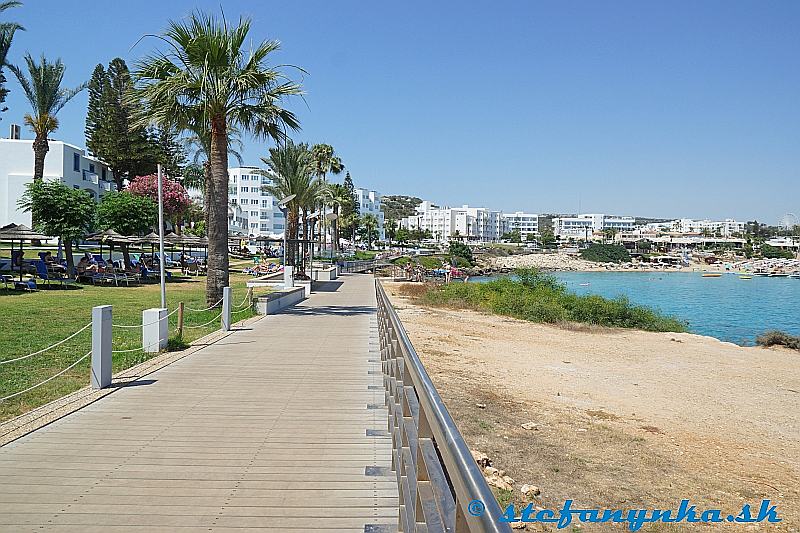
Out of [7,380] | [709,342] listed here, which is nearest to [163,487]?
[7,380]

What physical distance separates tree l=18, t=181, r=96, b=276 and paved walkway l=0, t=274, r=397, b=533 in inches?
775

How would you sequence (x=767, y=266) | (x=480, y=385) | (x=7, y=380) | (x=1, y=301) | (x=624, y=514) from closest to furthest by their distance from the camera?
(x=624, y=514)
(x=7, y=380)
(x=480, y=385)
(x=1, y=301)
(x=767, y=266)

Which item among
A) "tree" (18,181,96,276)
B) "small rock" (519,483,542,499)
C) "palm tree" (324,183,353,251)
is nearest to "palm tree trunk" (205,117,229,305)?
"tree" (18,181,96,276)

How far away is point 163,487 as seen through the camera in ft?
15.9

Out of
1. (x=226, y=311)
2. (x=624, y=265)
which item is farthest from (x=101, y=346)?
(x=624, y=265)

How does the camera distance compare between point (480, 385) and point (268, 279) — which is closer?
point (480, 385)

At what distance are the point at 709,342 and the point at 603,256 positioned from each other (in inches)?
5170

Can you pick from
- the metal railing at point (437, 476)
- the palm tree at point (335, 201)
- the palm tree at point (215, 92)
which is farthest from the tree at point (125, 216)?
the metal railing at point (437, 476)

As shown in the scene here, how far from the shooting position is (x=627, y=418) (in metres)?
11.8

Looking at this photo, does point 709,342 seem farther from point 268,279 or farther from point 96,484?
point 96,484

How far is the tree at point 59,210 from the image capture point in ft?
85.8

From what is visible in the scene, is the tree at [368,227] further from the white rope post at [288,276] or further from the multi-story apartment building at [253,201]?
the white rope post at [288,276]

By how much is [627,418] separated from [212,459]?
8362mm

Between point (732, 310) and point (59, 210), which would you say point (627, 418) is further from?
point (732, 310)
